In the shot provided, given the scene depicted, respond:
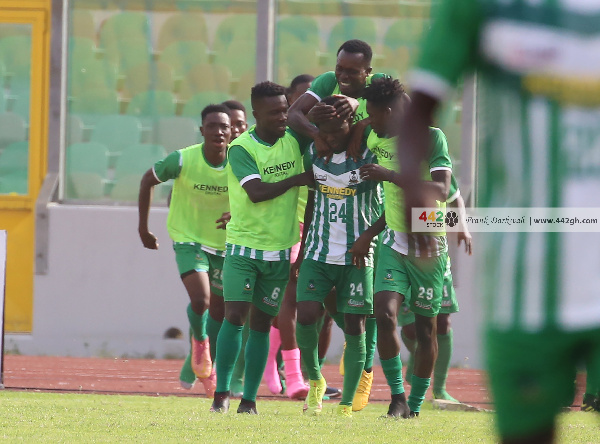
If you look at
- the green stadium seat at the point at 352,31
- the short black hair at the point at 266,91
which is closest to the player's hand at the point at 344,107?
the short black hair at the point at 266,91

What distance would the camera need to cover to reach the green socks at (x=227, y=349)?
7.76 meters

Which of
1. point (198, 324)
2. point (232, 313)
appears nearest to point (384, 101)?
point (232, 313)

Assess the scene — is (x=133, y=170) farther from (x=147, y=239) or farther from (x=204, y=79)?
(x=147, y=239)

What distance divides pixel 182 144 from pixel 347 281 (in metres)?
7.31

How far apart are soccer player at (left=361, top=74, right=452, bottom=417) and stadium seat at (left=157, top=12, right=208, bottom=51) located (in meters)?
7.48

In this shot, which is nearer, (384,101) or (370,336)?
(384,101)

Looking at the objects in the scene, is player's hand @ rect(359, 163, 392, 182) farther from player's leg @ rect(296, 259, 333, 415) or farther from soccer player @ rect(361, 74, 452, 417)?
player's leg @ rect(296, 259, 333, 415)

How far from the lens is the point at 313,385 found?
7988 mm

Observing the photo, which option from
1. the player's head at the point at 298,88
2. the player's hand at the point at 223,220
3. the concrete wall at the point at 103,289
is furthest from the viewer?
the concrete wall at the point at 103,289

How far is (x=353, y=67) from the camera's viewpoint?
7.96 metres

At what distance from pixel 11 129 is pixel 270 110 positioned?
25.2 feet

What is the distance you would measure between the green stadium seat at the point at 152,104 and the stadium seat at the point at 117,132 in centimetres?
12

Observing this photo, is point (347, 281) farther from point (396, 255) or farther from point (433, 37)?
point (433, 37)

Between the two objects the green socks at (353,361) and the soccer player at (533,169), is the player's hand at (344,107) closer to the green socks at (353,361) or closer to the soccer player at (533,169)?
the green socks at (353,361)
